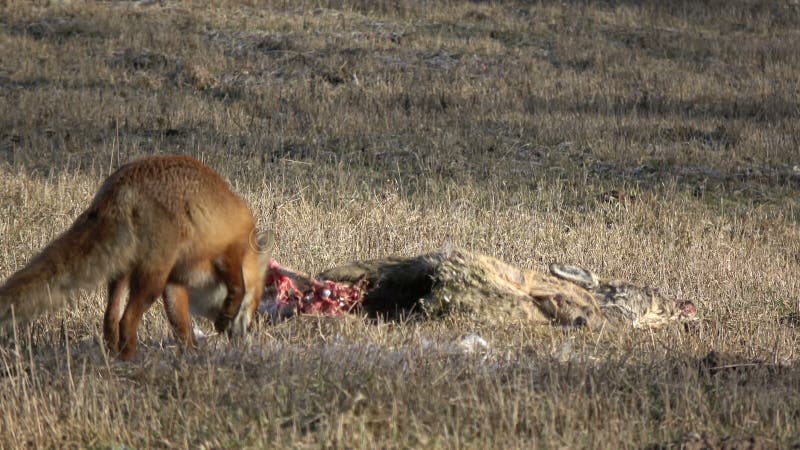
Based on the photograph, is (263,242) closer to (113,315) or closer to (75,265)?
(113,315)

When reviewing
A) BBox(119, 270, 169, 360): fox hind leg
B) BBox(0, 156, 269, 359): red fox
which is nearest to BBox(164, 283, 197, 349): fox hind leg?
BBox(0, 156, 269, 359): red fox

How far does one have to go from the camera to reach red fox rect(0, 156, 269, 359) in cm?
582

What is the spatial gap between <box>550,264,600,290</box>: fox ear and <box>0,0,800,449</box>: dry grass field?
91cm

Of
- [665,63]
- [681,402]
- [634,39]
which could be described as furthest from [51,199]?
[634,39]

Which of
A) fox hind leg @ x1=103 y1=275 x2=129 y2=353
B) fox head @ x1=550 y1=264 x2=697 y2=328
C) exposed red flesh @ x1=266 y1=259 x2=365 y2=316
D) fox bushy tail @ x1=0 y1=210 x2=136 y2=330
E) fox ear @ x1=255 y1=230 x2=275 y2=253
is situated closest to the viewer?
fox bushy tail @ x1=0 y1=210 x2=136 y2=330

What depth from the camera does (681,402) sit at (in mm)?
5422

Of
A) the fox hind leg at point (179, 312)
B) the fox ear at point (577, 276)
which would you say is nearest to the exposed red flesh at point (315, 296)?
the fox hind leg at point (179, 312)

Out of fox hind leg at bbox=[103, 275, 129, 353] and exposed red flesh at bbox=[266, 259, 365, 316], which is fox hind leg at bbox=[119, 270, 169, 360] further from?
exposed red flesh at bbox=[266, 259, 365, 316]

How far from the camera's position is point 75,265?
585 cm

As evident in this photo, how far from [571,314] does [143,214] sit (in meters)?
3.27

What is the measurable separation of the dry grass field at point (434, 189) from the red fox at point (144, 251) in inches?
12.2

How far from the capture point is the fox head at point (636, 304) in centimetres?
802

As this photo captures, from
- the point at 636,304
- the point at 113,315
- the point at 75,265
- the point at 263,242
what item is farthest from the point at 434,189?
the point at 75,265

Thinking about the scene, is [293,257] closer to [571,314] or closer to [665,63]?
[571,314]
